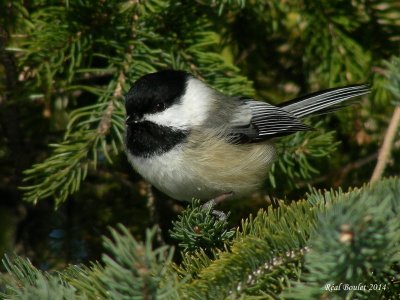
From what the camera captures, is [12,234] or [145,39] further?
[12,234]

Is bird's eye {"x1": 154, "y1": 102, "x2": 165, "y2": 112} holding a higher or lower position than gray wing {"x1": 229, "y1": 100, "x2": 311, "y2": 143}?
higher

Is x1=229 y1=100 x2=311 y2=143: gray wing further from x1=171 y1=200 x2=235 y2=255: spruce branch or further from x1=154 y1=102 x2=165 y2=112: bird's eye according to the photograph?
x1=171 y1=200 x2=235 y2=255: spruce branch

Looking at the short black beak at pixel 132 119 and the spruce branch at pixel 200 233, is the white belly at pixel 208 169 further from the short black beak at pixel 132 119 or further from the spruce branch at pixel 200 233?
the spruce branch at pixel 200 233

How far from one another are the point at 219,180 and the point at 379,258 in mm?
1044

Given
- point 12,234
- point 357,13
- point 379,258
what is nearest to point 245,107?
point 357,13

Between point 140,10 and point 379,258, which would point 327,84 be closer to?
point 140,10

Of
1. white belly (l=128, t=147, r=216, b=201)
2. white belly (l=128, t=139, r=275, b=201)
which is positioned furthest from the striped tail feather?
white belly (l=128, t=147, r=216, b=201)

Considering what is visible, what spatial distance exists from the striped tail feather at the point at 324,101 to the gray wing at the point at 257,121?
4 cm

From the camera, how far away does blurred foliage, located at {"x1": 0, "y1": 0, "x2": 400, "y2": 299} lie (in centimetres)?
164

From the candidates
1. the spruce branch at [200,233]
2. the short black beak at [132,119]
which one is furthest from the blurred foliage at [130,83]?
the spruce branch at [200,233]

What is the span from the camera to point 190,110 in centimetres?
186

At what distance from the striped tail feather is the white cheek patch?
295 millimetres

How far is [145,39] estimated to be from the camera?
66.4 inches

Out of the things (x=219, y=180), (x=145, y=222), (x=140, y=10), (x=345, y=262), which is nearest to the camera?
(x=345, y=262)
